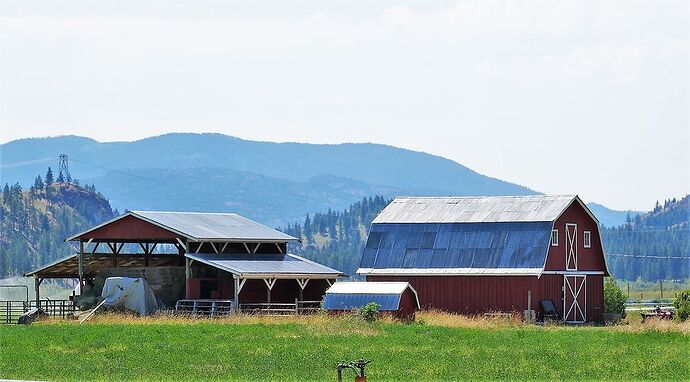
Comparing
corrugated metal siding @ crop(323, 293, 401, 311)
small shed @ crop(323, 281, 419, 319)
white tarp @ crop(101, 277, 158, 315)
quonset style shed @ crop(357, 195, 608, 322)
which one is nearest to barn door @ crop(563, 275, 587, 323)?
quonset style shed @ crop(357, 195, 608, 322)

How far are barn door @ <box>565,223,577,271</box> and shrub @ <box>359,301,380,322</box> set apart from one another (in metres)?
14.4

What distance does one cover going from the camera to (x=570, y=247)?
242 feet

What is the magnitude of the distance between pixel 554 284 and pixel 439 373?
34800 mm

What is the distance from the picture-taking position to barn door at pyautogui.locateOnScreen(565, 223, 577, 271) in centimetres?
7338

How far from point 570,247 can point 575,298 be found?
8.33ft

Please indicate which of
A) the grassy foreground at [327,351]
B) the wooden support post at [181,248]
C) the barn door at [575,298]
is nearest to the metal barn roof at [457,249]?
the barn door at [575,298]

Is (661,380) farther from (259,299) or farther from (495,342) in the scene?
(259,299)

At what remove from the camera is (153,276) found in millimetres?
72688

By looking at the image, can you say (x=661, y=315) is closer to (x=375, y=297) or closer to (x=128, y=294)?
(x=375, y=297)

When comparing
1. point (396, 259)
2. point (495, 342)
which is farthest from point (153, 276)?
point (495, 342)

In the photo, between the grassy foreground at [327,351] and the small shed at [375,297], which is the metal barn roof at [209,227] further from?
the grassy foreground at [327,351]

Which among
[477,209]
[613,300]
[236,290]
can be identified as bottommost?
[613,300]

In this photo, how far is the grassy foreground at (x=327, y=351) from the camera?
38.1m

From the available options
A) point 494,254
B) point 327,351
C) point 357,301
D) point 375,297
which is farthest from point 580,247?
point 327,351
